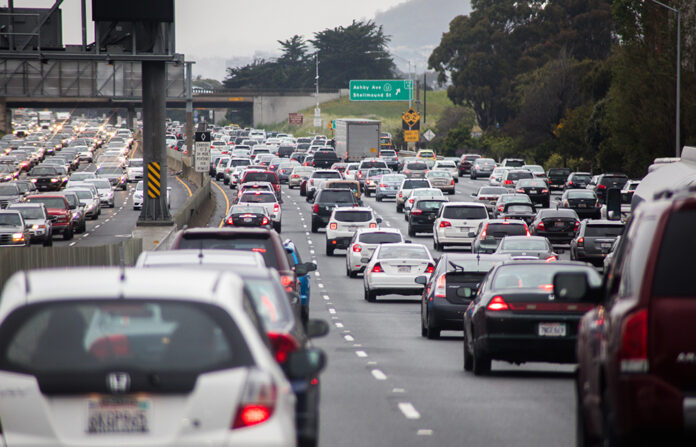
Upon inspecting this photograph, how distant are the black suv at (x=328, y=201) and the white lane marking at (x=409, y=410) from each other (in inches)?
1509

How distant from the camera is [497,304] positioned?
52.3 ft

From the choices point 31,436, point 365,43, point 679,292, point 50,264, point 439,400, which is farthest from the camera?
point 365,43

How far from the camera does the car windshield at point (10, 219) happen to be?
44625mm

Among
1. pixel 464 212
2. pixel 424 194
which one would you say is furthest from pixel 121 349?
pixel 424 194

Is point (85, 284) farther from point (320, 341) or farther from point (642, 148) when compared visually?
point (642, 148)

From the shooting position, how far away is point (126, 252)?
3231 cm

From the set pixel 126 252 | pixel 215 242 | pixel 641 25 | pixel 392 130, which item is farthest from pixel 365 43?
pixel 215 242

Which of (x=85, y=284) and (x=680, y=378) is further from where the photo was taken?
(x=680, y=378)

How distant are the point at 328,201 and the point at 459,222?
8541mm

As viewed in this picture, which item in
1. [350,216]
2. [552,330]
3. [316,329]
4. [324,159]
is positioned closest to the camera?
[316,329]

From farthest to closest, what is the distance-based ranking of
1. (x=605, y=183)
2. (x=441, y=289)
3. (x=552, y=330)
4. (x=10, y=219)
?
(x=605, y=183) → (x=10, y=219) → (x=441, y=289) → (x=552, y=330)

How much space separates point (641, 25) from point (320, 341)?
47.3 m

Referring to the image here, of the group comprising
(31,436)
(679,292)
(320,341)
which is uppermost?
(679,292)

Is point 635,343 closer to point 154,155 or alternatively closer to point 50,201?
point 154,155
